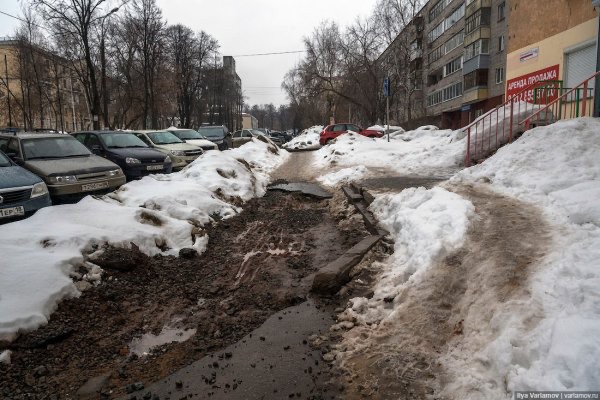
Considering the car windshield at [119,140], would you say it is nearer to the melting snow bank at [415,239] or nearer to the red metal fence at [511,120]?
the melting snow bank at [415,239]

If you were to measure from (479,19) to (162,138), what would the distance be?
33.3m

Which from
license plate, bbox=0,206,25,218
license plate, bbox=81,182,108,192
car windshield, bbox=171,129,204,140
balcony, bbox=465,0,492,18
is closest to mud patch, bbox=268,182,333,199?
license plate, bbox=81,182,108,192

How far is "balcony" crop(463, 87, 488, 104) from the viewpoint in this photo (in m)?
36.5

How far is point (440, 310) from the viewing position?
3.70m

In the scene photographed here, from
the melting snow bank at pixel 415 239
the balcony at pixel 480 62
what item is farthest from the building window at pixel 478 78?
the melting snow bank at pixel 415 239

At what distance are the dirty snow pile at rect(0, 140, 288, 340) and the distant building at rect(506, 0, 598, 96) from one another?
33.8 ft

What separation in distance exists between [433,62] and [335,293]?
51.5 m

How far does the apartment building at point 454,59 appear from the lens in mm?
36094

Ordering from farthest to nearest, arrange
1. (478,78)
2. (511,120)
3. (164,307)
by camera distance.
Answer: (478,78) → (511,120) → (164,307)

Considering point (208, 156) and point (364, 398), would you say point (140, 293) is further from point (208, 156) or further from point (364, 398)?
point (208, 156)

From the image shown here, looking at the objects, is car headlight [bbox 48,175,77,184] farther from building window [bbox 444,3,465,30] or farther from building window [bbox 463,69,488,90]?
building window [bbox 444,3,465,30]

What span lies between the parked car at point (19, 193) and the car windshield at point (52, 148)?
168cm

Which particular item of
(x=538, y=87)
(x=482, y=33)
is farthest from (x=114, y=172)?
(x=482, y=33)

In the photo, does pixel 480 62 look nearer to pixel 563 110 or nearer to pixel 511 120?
pixel 563 110
